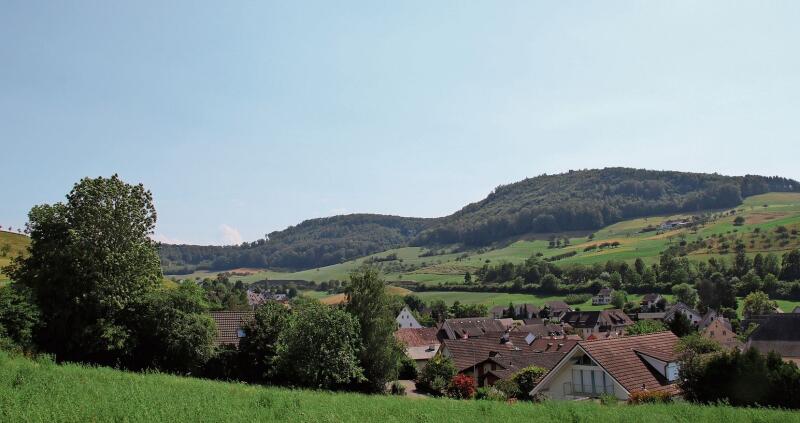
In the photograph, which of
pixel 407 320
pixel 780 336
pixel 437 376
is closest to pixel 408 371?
pixel 437 376

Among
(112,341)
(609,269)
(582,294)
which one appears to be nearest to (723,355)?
(112,341)

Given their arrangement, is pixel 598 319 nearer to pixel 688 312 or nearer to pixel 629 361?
pixel 688 312

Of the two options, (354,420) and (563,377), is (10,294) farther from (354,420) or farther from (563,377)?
(563,377)

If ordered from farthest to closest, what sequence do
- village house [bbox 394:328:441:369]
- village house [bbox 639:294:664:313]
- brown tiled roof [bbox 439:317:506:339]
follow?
village house [bbox 639:294:664:313], brown tiled roof [bbox 439:317:506:339], village house [bbox 394:328:441:369]

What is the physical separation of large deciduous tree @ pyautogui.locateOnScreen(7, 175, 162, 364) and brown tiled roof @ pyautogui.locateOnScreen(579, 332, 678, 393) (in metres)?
22.3

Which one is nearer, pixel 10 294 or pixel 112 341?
pixel 10 294

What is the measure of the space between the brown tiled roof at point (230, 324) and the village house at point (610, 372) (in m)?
19.4

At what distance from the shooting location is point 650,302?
11675cm

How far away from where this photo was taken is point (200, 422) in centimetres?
1149

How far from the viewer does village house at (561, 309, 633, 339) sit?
96.8 m

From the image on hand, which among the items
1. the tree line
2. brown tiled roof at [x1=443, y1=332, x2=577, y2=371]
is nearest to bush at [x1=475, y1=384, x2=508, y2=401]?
the tree line

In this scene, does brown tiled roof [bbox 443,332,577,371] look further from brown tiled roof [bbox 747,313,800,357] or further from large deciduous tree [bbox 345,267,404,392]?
brown tiled roof [bbox 747,313,800,357]

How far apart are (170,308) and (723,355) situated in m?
25.1

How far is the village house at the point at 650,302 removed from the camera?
11376cm
